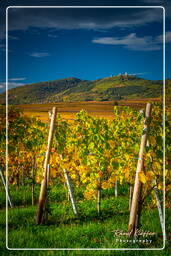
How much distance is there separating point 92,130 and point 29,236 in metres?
2.37

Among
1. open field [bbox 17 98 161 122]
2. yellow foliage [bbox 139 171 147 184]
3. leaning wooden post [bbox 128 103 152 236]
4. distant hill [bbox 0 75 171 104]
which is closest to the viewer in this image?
yellow foliage [bbox 139 171 147 184]

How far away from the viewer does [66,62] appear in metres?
4.43

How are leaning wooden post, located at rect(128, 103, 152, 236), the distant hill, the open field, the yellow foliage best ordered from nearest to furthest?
the yellow foliage → leaning wooden post, located at rect(128, 103, 152, 236) → the distant hill → the open field

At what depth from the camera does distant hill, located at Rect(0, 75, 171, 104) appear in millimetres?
Result: 4457

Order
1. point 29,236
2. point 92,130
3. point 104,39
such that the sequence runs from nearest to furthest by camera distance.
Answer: point 29,236, point 104,39, point 92,130

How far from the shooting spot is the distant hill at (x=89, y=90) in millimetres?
4457

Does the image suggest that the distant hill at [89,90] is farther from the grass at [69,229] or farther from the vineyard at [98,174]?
the grass at [69,229]

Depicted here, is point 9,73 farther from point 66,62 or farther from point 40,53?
point 66,62

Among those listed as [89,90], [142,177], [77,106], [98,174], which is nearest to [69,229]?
[98,174]

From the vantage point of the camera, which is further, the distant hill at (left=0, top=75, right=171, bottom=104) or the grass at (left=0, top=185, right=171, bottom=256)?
the distant hill at (left=0, top=75, right=171, bottom=104)

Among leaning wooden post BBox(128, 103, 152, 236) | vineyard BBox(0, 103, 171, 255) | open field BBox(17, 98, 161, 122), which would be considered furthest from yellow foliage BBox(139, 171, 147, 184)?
open field BBox(17, 98, 161, 122)

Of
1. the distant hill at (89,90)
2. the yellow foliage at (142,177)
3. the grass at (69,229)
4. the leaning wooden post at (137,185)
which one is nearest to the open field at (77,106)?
the distant hill at (89,90)

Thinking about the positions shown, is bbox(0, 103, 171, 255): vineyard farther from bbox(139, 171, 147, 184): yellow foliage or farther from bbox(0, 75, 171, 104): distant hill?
bbox(0, 75, 171, 104): distant hill

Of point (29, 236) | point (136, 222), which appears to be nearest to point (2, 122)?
point (29, 236)
